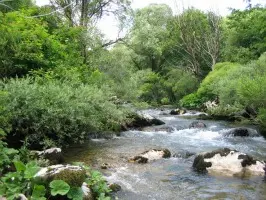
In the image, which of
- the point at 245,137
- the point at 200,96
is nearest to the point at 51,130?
the point at 245,137

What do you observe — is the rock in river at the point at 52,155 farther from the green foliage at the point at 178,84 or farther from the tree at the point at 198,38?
the tree at the point at 198,38

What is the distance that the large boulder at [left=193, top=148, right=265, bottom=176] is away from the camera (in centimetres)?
905

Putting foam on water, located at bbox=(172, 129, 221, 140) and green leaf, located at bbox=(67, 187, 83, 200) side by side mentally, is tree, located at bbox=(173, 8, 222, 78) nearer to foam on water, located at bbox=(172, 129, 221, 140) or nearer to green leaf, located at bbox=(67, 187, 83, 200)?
foam on water, located at bbox=(172, 129, 221, 140)

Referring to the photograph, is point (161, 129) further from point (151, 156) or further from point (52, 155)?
point (52, 155)

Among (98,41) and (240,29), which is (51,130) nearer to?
(98,41)

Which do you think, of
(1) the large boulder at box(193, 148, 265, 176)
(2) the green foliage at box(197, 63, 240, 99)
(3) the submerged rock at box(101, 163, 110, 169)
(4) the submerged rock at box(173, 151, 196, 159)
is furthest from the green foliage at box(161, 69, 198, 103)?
(3) the submerged rock at box(101, 163, 110, 169)

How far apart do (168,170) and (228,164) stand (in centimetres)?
168

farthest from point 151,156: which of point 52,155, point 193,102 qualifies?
point 193,102

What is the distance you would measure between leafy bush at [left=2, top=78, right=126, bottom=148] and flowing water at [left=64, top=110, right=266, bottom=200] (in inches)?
31.0

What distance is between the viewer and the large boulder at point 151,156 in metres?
10.3

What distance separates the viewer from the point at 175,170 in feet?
30.8

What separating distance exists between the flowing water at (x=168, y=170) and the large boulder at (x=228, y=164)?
35 cm

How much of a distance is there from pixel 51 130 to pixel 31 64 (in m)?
4.22

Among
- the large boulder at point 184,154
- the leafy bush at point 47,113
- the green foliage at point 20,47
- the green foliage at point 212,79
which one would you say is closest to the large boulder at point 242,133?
the large boulder at point 184,154
